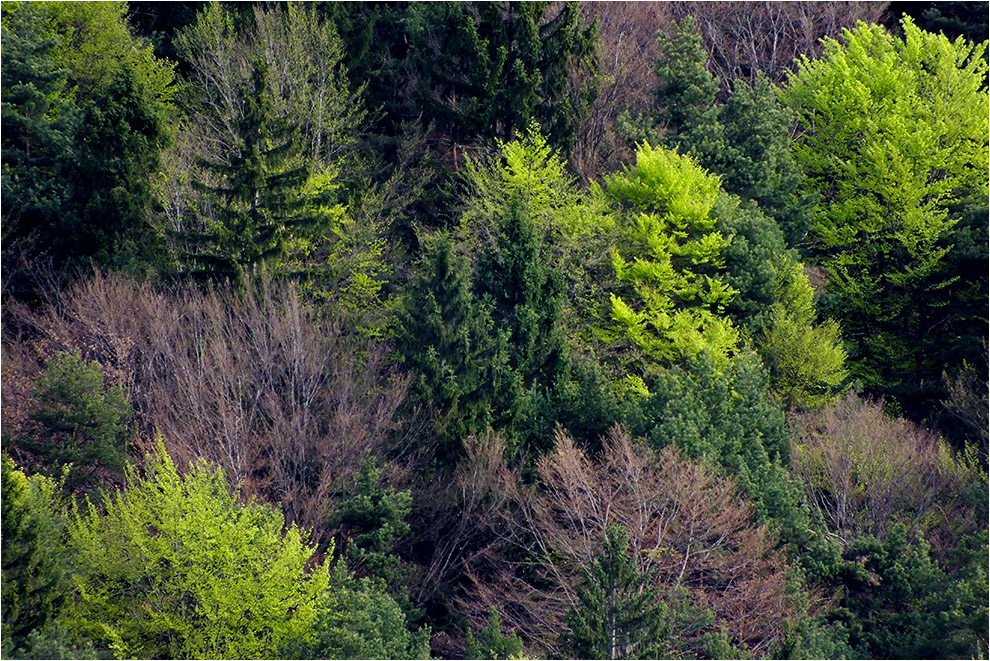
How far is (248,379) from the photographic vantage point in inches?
1137

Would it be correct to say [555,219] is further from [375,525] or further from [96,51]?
[96,51]

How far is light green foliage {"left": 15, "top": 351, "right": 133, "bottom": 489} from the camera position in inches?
1051

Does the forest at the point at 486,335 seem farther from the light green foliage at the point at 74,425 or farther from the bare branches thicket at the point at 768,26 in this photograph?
the bare branches thicket at the point at 768,26

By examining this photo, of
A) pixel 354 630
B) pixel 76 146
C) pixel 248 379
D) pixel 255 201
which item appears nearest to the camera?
pixel 354 630

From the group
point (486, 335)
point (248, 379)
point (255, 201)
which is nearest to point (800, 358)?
point (486, 335)

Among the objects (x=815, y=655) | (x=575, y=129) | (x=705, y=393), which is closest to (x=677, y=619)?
(x=815, y=655)

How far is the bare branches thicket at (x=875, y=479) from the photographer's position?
28969mm

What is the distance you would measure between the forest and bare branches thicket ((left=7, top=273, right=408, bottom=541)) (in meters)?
0.11

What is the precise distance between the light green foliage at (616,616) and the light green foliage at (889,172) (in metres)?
17.3

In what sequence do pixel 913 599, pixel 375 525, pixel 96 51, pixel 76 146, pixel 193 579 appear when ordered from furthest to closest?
pixel 96 51 < pixel 76 146 < pixel 375 525 < pixel 913 599 < pixel 193 579

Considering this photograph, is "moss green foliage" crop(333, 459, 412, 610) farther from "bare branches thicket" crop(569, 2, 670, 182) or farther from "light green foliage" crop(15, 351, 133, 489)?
"bare branches thicket" crop(569, 2, 670, 182)

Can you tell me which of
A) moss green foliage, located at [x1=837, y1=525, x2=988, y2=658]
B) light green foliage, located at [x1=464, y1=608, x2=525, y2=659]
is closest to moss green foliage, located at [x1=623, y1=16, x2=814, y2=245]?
moss green foliage, located at [x1=837, y1=525, x2=988, y2=658]

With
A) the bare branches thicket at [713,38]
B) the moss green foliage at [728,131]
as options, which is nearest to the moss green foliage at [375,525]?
the moss green foliage at [728,131]

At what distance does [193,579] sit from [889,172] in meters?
24.4
